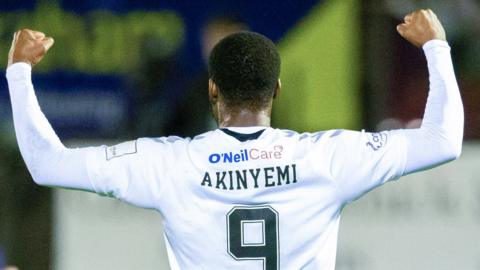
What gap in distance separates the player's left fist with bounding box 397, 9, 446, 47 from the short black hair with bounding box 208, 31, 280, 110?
409mm

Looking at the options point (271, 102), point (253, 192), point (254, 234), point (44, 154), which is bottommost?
point (254, 234)

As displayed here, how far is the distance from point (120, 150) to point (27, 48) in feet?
1.36

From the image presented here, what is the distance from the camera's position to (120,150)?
3754 millimetres

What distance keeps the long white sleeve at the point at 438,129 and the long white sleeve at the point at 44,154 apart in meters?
0.93

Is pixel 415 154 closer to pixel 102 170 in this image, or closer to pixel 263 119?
pixel 263 119

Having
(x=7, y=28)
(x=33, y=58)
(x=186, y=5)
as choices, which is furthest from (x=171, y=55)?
(x=33, y=58)

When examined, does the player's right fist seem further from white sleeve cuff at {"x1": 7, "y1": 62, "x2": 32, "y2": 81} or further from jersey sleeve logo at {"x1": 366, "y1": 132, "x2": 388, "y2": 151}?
jersey sleeve logo at {"x1": 366, "y1": 132, "x2": 388, "y2": 151}

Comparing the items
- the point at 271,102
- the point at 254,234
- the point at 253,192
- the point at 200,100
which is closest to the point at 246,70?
the point at 271,102

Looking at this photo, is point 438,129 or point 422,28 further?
point 422,28

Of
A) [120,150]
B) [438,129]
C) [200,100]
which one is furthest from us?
[200,100]

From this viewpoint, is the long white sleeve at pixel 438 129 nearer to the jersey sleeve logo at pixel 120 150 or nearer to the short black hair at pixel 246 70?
the short black hair at pixel 246 70

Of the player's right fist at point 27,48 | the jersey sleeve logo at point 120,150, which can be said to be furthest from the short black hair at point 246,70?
the player's right fist at point 27,48

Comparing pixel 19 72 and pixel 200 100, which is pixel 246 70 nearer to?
pixel 19 72

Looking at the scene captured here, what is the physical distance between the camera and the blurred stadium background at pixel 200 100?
29.0ft
